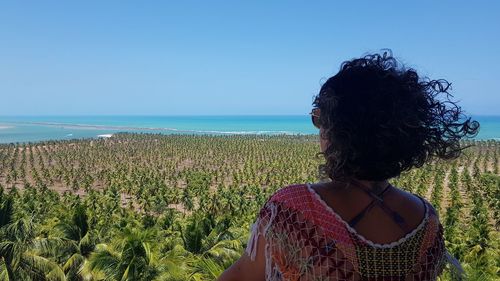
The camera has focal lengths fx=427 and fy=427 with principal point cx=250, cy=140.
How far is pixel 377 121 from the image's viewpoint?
5.07 feet

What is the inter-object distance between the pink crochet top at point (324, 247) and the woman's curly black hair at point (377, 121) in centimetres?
20

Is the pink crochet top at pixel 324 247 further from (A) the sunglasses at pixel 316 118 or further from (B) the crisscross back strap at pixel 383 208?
(A) the sunglasses at pixel 316 118

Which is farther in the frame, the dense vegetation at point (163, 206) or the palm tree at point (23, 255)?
the dense vegetation at point (163, 206)

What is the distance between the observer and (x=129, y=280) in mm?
12305

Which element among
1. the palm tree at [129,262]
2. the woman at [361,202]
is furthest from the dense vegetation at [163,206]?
the woman at [361,202]

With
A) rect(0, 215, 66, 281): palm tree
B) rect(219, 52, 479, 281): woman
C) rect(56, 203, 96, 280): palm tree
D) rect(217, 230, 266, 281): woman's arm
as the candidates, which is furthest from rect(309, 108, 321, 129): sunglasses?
rect(56, 203, 96, 280): palm tree

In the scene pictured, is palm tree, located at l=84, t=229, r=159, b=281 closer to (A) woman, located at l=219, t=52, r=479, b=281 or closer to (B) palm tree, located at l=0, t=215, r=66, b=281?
(B) palm tree, located at l=0, t=215, r=66, b=281

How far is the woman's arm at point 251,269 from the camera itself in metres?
1.59

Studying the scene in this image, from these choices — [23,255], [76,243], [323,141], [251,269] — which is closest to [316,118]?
[323,141]

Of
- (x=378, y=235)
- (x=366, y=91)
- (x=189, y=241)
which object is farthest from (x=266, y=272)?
(x=189, y=241)

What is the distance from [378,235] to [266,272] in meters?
0.43

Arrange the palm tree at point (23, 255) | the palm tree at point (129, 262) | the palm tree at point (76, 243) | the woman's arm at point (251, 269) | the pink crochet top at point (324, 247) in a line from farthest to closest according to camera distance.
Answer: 1. the palm tree at point (76, 243)
2. the palm tree at point (129, 262)
3. the palm tree at point (23, 255)
4. the woman's arm at point (251, 269)
5. the pink crochet top at point (324, 247)

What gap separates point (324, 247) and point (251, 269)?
1.00 feet

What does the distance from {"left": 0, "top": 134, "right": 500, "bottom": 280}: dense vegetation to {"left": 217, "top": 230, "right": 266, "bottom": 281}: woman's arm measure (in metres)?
0.42
